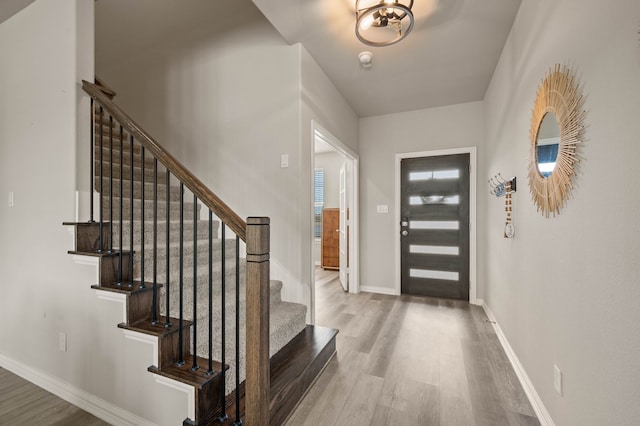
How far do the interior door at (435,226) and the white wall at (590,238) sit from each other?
186cm

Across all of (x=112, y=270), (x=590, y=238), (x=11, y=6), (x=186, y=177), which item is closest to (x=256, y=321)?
(x=186, y=177)

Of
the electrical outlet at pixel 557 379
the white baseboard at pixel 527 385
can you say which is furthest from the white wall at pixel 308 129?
the electrical outlet at pixel 557 379

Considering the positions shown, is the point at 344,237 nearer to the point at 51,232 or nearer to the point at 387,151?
the point at 387,151

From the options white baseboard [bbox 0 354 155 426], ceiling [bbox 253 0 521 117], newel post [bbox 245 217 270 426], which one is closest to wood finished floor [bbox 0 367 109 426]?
white baseboard [bbox 0 354 155 426]

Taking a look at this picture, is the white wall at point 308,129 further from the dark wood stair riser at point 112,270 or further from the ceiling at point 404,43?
the dark wood stair riser at point 112,270

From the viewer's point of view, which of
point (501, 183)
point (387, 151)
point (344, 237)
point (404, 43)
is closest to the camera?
point (404, 43)

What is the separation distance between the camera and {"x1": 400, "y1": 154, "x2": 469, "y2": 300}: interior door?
12.8ft

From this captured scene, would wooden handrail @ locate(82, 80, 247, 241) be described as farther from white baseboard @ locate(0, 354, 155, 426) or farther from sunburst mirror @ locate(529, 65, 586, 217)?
sunburst mirror @ locate(529, 65, 586, 217)

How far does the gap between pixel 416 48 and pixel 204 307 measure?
278 centimetres

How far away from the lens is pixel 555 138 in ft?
4.94

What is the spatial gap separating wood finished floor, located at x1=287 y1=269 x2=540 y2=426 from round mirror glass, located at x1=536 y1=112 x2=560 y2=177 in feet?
4.75

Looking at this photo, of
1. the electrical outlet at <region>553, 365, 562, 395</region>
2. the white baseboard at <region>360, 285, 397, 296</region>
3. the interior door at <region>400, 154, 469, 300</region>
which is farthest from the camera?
the white baseboard at <region>360, 285, 397, 296</region>

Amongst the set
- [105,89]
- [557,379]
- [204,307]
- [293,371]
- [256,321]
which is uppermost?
[105,89]

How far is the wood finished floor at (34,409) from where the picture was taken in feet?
5.54
